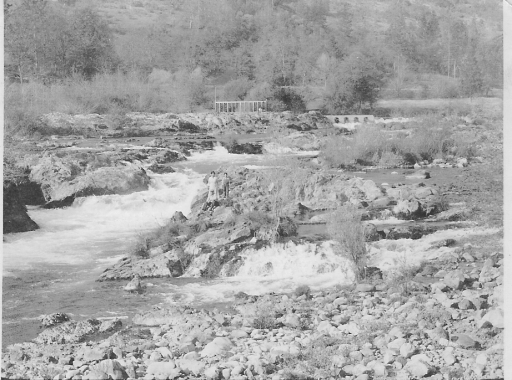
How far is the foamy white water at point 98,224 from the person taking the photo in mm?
6160

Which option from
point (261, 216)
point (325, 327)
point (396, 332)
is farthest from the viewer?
point (261, 216)

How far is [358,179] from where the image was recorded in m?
6.61

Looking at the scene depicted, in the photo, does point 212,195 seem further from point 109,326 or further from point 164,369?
point 164,369

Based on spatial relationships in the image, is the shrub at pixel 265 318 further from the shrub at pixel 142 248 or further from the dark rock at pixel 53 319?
the dark rock at pixel 53 319

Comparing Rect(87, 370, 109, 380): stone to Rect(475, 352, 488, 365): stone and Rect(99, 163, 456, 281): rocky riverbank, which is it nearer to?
Rect(99, 163, 456, 281): rocky riverbank

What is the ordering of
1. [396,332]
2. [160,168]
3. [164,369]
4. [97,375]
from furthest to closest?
1. [160,168]
2. [396,332]
3. [164,369]
4. [97,375]

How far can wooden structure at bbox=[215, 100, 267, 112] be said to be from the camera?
652 cm

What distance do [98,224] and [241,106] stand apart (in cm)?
152

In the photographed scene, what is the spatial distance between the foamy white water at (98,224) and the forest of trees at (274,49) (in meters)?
0.81

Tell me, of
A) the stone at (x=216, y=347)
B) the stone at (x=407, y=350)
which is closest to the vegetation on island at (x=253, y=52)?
the stone at (x=216, y=347)

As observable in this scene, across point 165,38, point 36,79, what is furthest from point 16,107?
point 165,38

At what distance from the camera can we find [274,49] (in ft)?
21.3

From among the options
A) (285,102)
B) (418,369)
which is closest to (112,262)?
(285,102)

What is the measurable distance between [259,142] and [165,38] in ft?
3.80
